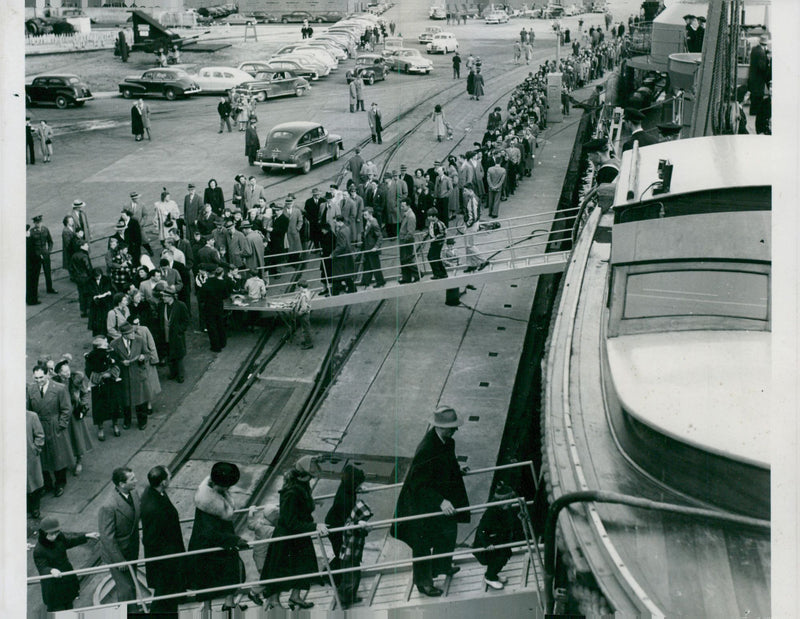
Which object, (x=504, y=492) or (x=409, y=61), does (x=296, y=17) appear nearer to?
(x=409, y=61)

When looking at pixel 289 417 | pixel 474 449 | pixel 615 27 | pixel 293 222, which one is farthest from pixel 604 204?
pixel 615 27

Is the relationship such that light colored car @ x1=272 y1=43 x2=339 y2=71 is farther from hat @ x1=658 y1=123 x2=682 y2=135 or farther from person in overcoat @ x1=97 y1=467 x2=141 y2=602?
person in overcoat @ x1=97 y1=467 x2=141 y2=602

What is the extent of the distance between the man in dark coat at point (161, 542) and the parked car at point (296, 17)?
21868 millimetres

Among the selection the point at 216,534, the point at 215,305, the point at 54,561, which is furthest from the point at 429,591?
the point at 215,305

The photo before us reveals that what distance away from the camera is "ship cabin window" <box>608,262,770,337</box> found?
266 inches

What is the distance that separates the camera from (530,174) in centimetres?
2333

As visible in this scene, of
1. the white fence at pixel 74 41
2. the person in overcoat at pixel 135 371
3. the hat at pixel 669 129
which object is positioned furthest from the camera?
the white fence at pixel 74 41

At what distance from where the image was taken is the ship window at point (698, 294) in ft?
22.3

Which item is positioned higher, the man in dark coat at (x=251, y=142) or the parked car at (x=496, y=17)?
the parked car at (x=496, y=17)

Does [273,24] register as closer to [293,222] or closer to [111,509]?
[293,222]

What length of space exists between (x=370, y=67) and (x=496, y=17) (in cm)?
1385

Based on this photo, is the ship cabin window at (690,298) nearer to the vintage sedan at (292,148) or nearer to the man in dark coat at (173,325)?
the man in dark coat at (173,325)

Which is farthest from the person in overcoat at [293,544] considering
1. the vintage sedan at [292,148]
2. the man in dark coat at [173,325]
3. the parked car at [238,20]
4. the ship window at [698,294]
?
the parked car at [238,20]

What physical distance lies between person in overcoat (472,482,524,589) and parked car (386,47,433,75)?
26.4m
